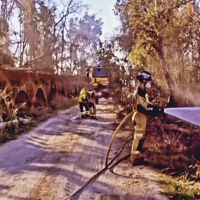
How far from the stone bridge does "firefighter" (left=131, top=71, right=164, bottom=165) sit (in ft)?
20.5

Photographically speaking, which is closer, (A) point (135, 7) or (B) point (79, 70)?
(A) point (135, 7)

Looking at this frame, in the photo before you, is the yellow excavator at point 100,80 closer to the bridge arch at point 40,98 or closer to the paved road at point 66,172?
the bridge arch at point 40,98

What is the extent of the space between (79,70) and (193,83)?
43132 millimetres

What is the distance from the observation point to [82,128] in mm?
11953

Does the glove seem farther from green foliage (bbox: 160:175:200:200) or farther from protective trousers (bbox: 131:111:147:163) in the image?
green foliage (bbox: 160:175:200:200)

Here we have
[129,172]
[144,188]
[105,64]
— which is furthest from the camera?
[105,64]

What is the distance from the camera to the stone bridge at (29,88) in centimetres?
1312

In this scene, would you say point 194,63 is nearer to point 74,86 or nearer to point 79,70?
point 74,86

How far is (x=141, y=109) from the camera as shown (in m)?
6.71

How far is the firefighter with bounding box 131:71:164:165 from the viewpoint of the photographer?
22.0ft

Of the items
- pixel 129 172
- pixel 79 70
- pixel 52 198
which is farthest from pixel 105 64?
pixel 79 70

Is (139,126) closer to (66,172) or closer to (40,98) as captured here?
(66,172)

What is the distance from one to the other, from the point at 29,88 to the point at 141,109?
10345 millimetres

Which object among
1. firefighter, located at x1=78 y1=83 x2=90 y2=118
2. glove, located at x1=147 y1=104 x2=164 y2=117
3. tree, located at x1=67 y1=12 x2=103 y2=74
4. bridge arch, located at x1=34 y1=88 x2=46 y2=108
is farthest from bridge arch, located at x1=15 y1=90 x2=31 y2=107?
tree, located at x1=67 y1=12 x2=103 y2=74
